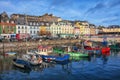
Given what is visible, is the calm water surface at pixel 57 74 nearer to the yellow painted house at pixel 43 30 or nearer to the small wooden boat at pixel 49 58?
the small wooden boat at pixel 49 58

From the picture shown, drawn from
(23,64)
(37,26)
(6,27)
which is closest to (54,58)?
(23,64)

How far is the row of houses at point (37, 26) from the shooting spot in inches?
3882

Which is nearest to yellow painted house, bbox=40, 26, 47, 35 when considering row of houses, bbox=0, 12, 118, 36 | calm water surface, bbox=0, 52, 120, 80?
row of houses, bbox=0, 12, 118, 36

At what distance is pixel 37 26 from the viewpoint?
11306cm

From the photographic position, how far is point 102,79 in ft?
117

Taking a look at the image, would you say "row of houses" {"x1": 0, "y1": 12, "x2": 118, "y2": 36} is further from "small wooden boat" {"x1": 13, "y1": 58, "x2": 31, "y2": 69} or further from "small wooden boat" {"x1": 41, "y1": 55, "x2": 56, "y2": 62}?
"small wooden boat" {"x1": 13, "y1": 58, "x2": 31, "y2": 69}

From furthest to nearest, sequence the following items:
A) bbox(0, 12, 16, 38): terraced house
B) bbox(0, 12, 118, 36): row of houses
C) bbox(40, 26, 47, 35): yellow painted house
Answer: bbox(40, 26, 47, 35): yellow painted house → bbox(0, 12, 118, 36): row of houses → bbox(0, 12, 16, 38): terraced house

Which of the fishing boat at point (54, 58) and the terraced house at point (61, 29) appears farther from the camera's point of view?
the terraced house at point (61, 29)

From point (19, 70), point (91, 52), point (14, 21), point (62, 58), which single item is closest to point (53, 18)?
point (14, 21)

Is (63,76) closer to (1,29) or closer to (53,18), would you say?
(1,29)

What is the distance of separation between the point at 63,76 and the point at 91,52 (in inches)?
1200

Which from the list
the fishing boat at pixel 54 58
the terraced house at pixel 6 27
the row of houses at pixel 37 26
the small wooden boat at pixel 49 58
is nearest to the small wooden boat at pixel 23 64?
the small wooden boat at pixel 49 58

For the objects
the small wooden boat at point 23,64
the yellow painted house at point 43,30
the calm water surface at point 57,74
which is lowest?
the calm water surface at point 57,74

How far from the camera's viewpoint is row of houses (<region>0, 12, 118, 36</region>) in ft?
323
